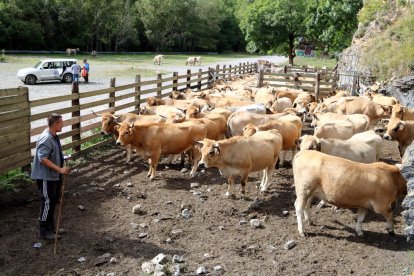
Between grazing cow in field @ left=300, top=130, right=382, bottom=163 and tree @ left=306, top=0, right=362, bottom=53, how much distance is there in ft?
131

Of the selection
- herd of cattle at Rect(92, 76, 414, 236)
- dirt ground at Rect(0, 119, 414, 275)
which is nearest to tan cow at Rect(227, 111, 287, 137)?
herd of cattle at Rect(92, 76, 414, 236)

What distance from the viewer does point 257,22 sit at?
58.1 m

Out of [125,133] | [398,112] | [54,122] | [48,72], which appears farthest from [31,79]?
[54,122]

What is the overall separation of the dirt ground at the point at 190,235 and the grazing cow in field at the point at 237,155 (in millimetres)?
564

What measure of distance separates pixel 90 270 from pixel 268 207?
13.1 ft

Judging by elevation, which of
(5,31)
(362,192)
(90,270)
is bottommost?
(90,270)

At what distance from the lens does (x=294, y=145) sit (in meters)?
12.2

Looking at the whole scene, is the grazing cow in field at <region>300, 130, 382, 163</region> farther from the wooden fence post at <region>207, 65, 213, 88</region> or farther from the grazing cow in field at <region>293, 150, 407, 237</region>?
the wooden fence post at <region>207, 65, 213, 88</region>

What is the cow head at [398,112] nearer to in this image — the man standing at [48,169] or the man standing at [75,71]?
the man standing at [48,169]

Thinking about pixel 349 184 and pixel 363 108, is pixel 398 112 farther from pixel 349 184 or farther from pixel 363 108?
pixel 349 184

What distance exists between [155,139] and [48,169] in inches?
160

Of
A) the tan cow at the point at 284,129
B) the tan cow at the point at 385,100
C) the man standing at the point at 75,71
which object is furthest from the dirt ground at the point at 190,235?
the man standing at the point at 75,71

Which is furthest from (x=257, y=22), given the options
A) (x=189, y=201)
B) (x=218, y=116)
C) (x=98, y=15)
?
(x=189, y=201)

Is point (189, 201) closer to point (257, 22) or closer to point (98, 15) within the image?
point (257, 22)
